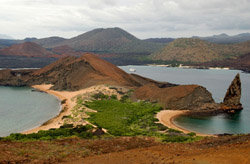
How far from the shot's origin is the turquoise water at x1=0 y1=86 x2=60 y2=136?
153ft

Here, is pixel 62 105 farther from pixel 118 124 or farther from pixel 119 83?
pixel 118 124

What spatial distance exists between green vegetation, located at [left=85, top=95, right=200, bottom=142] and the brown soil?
23.4 ft

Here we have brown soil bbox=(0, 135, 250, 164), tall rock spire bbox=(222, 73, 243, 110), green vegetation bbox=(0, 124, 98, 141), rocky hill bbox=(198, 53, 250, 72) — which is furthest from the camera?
rocky hill bbox=(198, 53, 250, 72)

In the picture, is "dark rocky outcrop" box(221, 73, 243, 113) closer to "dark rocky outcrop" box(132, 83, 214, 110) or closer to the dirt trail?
"dark rocky outcrop" box(132, 83, 214, 110)

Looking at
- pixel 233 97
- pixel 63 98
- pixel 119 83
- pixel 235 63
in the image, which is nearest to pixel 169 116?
pixel 233 97

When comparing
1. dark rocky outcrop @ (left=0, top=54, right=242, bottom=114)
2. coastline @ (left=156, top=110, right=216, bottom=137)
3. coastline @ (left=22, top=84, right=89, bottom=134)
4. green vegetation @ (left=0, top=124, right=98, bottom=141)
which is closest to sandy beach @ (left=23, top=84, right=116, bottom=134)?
coastline @ (left=22, top=84, right=89, bottom=134)

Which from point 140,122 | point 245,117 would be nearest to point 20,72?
point 140,122

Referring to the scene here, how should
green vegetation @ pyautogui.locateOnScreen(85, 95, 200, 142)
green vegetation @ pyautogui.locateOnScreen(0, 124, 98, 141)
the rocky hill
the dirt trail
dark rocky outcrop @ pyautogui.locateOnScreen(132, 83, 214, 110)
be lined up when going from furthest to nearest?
the rocky hill, dark rocky outcrop @ pyautogui.locateOnScreen(132, 83, 214, 110), green vegetation @ pyautogui.locateOnScreen(85, 95, 200, 142), green vegetation @ pyautogui.locateOnScreen(0, 124, 98, 141), the dirt trail

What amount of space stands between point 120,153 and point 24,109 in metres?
43.8

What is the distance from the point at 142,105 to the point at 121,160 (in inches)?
1540

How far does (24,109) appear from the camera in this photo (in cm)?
6025

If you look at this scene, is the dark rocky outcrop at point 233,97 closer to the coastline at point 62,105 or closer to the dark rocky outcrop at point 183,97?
the dark rocky outcrop at point 183,97

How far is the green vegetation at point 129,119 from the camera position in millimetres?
36594

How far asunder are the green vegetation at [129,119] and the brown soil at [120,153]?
7.15 metres
